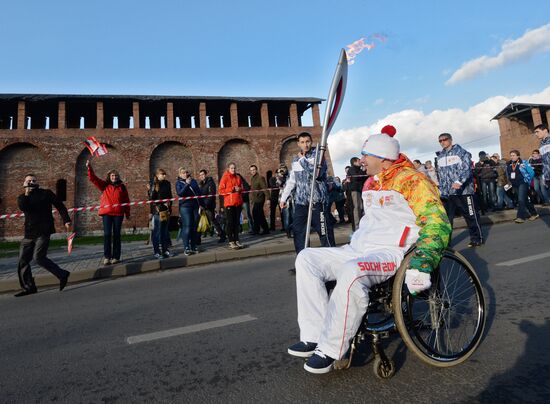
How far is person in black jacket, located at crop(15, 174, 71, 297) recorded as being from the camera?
6.12m

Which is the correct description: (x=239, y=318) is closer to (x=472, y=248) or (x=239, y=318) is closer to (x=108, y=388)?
(x=108, y=388)

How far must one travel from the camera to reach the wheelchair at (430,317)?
221cm

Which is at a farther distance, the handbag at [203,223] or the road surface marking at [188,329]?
the handbag at [203,223]

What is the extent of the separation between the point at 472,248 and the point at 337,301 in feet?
18.7

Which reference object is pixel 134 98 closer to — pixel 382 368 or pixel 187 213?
pixel 187 213

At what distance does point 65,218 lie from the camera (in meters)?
6.59

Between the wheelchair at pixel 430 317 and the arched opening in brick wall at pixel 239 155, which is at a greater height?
the arched opening in brick wall at pixel 239 155

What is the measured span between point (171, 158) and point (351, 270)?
1076 inches

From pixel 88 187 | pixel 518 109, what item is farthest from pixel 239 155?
pixel 518 109

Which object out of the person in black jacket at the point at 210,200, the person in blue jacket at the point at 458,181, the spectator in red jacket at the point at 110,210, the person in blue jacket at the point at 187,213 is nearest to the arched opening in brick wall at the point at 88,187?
the person in black jacket at the point at 210,200

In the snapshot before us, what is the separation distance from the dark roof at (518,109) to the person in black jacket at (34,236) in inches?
1675

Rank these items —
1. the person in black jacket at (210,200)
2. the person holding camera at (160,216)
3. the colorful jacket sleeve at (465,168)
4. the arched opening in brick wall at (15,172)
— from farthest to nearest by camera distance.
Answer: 1. the arched opening in brick wall at (15,172)
2. the person in black jacket at (210,200)
3. the person holding camera at (160,216)
4. the colorful jacket sleeve at (465,168)

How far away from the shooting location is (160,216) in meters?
8.46

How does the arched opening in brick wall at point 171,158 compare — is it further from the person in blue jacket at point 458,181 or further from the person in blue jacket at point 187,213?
the person in blue jacket at point 458,181
